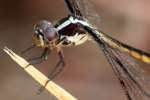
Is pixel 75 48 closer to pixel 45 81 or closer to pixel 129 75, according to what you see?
pixel 129 75

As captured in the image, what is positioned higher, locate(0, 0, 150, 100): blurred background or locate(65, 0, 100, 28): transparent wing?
locate(65, 0, 100, 28): transparent wing

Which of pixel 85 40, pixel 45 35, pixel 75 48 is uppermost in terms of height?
pixel 45 35

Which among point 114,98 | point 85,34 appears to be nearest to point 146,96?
point 85,34

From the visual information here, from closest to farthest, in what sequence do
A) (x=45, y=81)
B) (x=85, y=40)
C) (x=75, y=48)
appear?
(x=45, y=81), (x=85, y=40), (x=75, y=48)

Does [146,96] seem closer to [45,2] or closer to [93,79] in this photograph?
[93,79]

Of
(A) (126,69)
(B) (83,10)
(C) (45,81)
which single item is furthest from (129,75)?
(C) (45,81)

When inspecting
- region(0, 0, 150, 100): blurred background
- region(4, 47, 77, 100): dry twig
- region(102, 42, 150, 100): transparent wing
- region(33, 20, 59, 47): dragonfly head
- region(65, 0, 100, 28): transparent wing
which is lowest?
region(0, 0, 150, 100): blurred background

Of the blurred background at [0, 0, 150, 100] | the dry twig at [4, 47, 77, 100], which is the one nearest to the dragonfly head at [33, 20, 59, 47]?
the dry twig at [4, 47, 77, 100]

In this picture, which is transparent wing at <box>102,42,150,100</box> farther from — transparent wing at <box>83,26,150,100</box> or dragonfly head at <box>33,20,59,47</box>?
dragonfly head at <box>33,20,59,47</box>
